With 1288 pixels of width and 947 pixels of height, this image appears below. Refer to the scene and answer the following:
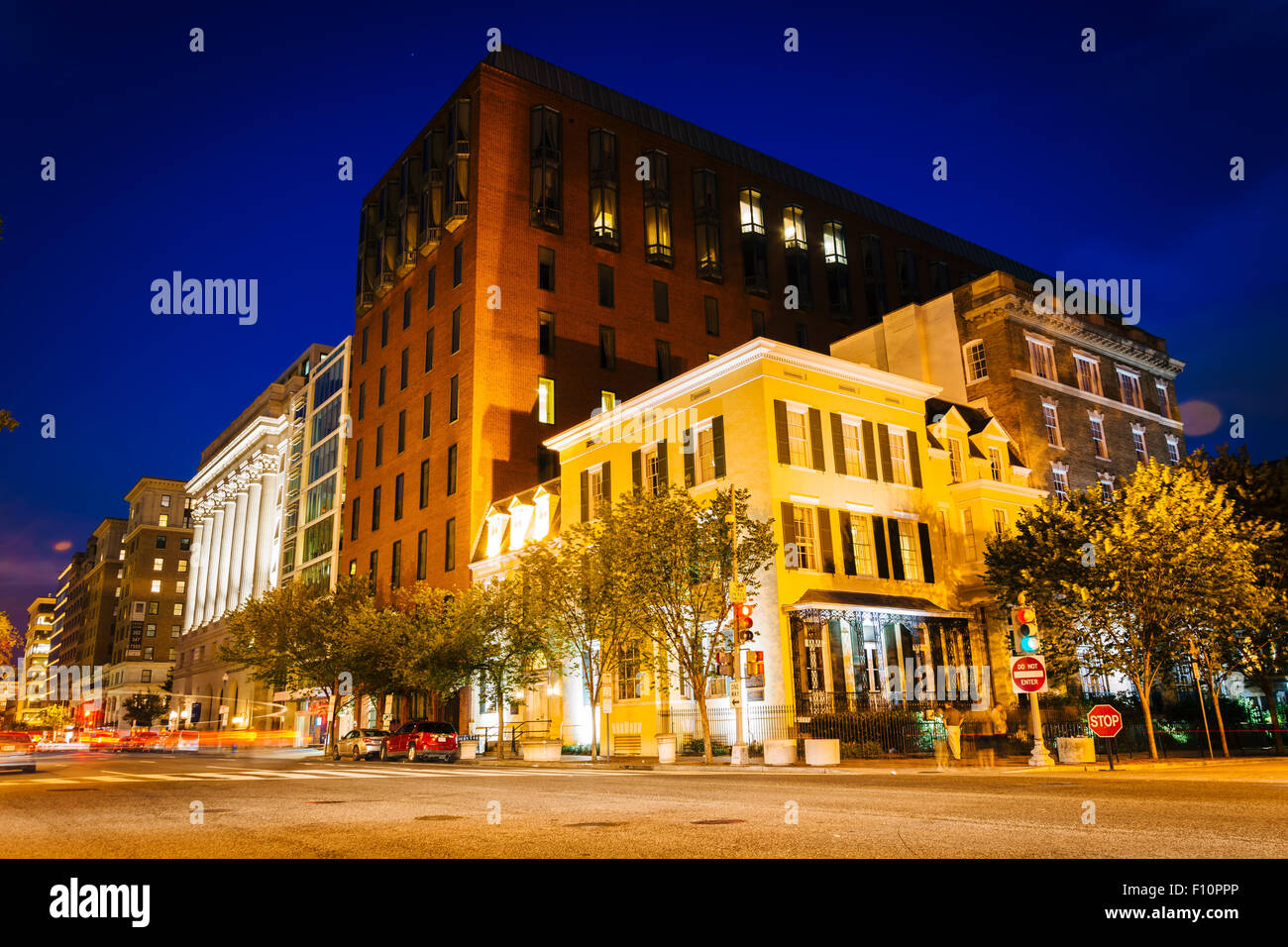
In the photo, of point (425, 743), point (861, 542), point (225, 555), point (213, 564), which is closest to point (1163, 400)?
point (861, 542)

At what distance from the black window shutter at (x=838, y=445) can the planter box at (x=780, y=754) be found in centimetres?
1273

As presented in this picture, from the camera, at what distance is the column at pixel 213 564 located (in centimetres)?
10531

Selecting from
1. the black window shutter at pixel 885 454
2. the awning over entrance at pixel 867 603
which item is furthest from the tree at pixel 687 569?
the black window shutter at pixel 885 454

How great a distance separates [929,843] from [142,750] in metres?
79.1

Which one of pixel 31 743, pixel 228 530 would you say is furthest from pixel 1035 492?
pixel 228 530

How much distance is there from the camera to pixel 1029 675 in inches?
867

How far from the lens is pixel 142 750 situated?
240 feet

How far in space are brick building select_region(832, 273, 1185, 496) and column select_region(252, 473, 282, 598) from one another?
5962 cm

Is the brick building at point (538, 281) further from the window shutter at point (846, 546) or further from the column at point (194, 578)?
the column at point (194, 578)

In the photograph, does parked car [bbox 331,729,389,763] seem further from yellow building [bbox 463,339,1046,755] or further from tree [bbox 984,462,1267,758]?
tree [bbox 984,462,1267,758]

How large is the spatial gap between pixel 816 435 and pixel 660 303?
27.0 meters

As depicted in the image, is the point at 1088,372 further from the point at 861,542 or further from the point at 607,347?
the point at 607,347
